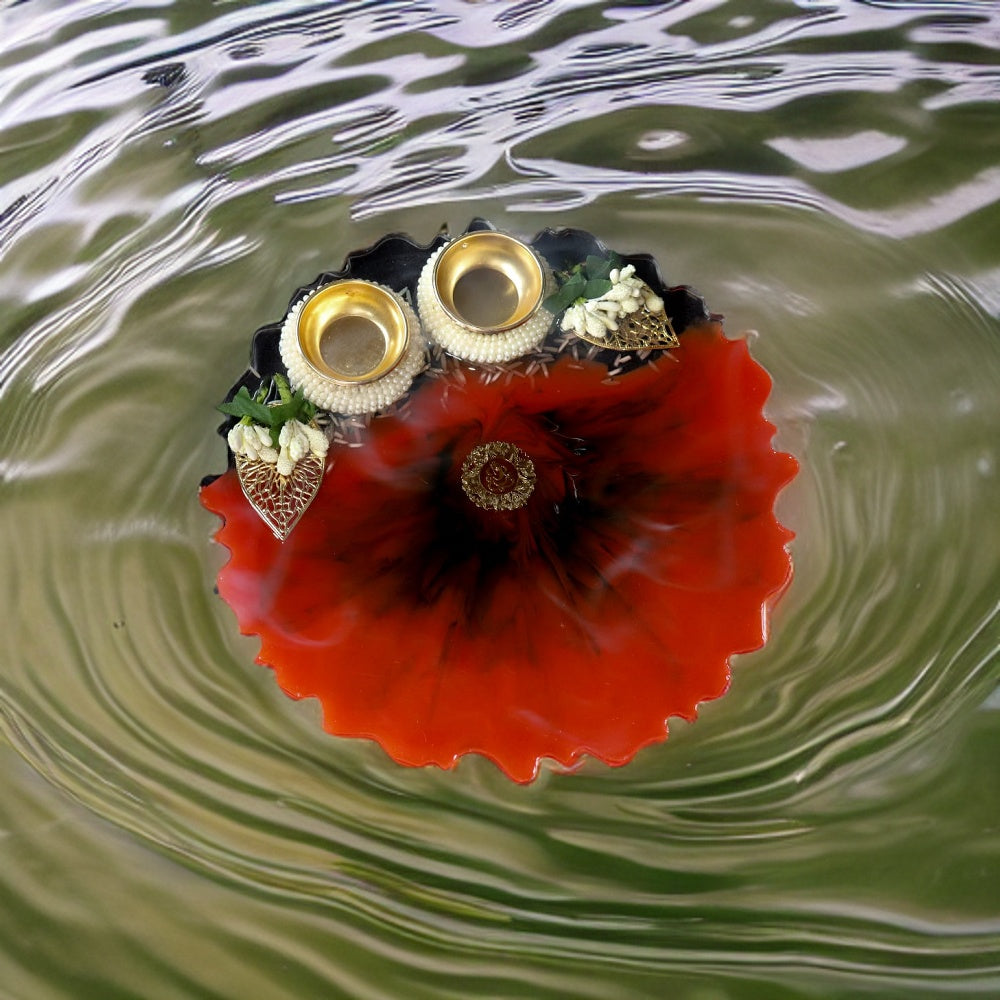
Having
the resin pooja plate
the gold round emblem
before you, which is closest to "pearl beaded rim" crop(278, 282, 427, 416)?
the resin pooja plate

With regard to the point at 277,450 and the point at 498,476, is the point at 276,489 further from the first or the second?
the point at 498,476

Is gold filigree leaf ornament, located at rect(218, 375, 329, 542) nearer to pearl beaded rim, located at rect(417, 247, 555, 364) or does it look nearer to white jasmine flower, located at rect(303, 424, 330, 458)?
white jasmine flower, located at rect(303, 424, 330, 458)

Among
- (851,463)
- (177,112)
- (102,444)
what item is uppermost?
(177,112)

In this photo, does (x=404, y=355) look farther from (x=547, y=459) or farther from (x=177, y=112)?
(x=177, y=112)

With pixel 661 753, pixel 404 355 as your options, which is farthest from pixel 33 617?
pixel 661 753

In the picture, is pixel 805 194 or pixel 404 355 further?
pixel 805 194

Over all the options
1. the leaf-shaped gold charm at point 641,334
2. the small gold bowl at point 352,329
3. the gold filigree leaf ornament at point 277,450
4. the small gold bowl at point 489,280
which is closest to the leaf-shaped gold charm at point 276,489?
the gold filigree leaf ornament at point 277,450

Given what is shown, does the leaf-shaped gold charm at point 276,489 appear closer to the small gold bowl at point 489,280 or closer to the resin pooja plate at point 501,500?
the resin pooja plate at point 501,500

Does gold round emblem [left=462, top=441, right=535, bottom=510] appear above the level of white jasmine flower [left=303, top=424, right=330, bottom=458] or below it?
below
